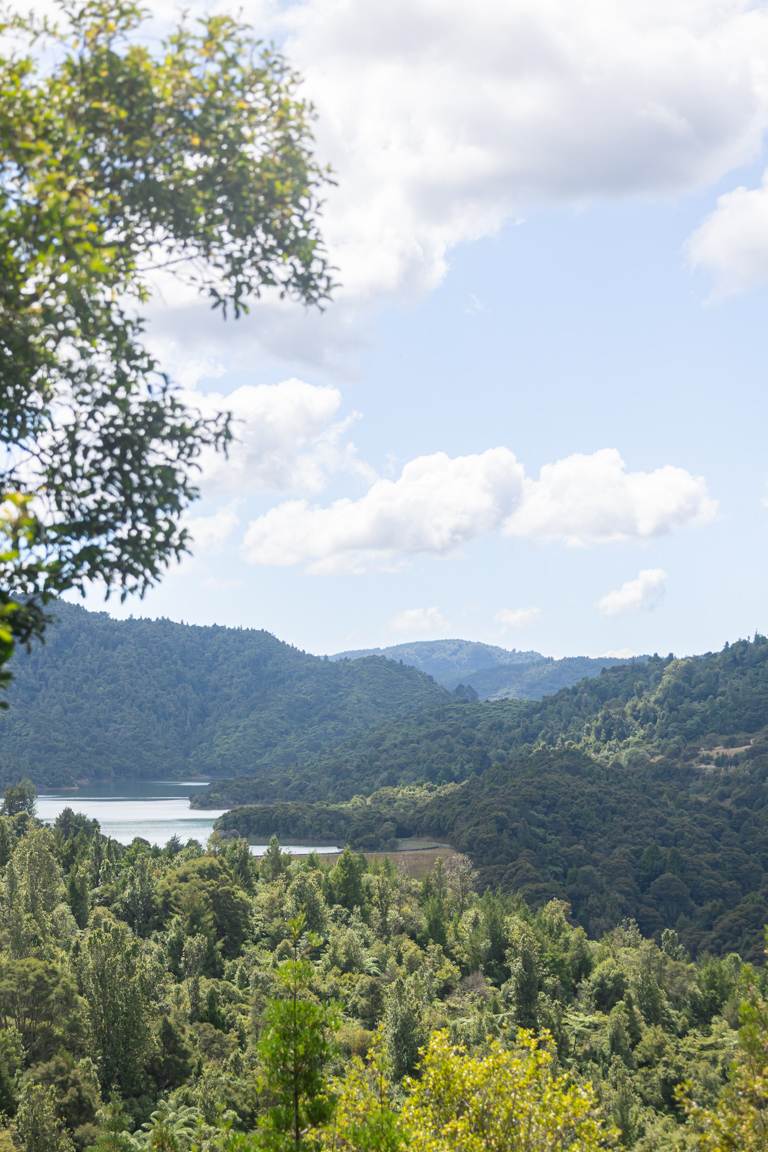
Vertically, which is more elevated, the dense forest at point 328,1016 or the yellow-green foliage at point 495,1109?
the yellow-green foliage at point 495,1109

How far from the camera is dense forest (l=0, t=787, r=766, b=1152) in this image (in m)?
22.2

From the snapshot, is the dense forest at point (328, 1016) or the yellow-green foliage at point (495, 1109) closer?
the yellow-green foliage at point (495, 1109)

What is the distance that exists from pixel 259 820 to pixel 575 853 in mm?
63130

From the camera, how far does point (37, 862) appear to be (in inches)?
3164

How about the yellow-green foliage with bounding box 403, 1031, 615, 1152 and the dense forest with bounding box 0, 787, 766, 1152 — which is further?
the dense forest with bounding box 0, 787, 766, 1152

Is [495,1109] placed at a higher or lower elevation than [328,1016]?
lower

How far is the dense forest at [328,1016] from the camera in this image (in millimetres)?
22172

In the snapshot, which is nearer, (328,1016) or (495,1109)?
(495,1109)

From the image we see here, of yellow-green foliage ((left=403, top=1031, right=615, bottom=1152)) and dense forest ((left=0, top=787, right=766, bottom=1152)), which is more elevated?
yellow-green foliage ((left=403, top=1031, right=615, bottom=1152))

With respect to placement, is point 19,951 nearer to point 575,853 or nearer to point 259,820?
point 575,853

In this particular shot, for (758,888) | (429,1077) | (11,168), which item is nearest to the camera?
(11,168)

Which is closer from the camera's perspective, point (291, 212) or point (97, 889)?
point (291, 212)

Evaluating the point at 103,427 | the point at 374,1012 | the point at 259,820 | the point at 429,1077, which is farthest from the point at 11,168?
the point at 259,820

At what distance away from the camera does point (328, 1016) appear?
22.5 m
